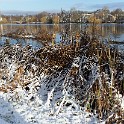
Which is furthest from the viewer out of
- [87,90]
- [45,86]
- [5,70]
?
[5,70]

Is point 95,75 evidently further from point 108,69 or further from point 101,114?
point 101,114

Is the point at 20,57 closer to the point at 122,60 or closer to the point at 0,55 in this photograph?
the point at 0,55

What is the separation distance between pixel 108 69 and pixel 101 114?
4.49ft

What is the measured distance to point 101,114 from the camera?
6.42m

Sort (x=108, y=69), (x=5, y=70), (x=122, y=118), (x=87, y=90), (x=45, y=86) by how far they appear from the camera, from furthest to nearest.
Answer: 1. (x=5, y=70)
2. (x=45, y=86)
3. (x=108, y=69)
4. (x=87, y=90)
5. (x=122, y=118)

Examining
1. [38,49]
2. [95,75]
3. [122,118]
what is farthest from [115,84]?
[38,49]

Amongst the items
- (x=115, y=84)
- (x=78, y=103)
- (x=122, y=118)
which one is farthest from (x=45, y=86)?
(x=122, y=118)

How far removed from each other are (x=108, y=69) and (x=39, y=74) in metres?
1.88

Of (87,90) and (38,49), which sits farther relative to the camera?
(38,49)

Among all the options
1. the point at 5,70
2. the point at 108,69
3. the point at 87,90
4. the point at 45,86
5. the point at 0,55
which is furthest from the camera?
the point at 0,55

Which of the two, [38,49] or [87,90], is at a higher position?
[38,49]

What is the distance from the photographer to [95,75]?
7.15 m

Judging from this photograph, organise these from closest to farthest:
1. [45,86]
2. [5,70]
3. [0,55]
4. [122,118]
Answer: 1. [122,118]
2. [45,86]
3. [5,70]
4. [0,55]

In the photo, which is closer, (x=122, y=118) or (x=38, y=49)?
(x=122, y=118)
